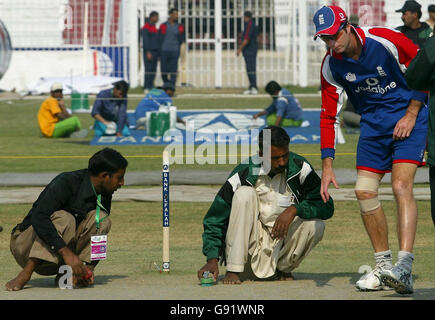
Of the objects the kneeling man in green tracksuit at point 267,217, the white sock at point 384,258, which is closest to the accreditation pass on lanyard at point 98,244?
the kneeling man in green tracksuit at point 267,217

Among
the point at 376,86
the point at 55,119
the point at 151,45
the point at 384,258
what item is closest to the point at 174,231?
the point at 384,258

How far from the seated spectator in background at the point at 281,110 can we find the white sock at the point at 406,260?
11.7 meters

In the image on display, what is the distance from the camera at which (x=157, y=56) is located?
26844mm

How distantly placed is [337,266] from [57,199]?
239 centimetres

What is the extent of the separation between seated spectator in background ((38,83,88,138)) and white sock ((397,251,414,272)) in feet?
40.0

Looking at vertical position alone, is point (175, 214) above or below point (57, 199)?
below

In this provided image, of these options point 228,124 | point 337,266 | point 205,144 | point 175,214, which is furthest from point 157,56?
point 337,266

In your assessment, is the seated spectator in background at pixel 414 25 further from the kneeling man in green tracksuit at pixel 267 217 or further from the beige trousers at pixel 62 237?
the beige trousers at pixel 62 237

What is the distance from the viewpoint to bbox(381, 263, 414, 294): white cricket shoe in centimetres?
642

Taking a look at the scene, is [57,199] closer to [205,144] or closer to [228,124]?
[205,144]

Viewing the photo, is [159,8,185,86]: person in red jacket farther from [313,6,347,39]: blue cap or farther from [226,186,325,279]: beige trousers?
[313,6,347,39]: blue cap

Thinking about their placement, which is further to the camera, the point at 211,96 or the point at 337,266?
the point at 211,96

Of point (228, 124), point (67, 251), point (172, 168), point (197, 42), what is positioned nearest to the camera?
point (67, 251)

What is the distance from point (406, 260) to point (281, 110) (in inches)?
471
